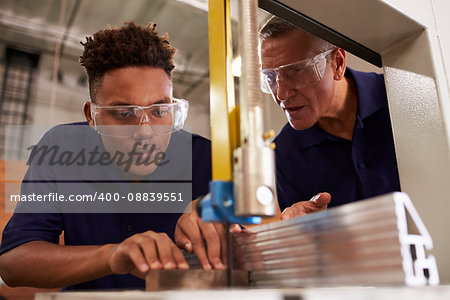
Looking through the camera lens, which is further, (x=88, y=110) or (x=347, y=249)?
(x=88, y=110)

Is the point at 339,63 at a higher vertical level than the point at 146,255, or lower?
higher

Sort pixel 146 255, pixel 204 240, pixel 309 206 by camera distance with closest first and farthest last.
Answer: pixel 146 255
pixel 204 240
pixel 309 206

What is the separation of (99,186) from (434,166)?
1.13 m

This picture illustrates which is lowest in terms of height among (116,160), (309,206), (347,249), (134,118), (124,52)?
(347,249)

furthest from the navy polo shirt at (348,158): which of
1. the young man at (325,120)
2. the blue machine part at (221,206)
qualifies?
the blue machine part at (221,206)

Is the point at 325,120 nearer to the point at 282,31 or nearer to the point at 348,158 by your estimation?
the point at 348,158

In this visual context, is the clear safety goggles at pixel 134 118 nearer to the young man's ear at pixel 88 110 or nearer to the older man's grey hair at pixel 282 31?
the young man's ear at pixel 88 110

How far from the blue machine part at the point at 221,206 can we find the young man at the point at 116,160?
75cm

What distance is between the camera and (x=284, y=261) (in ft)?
2.30

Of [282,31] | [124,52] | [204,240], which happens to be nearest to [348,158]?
[282,31]

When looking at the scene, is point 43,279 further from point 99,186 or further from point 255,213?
point 255,213

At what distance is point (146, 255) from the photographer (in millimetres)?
770

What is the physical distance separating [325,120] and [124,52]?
0.89 m

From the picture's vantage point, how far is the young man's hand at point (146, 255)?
2.47ft
